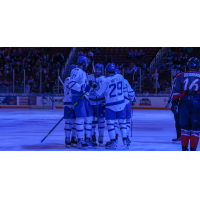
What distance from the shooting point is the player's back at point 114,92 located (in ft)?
20.4

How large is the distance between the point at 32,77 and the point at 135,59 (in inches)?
277

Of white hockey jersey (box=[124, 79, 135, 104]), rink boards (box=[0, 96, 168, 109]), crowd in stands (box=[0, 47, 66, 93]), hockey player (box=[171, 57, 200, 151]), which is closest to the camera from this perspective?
hockey player (box=[171, 57, 200, 151])

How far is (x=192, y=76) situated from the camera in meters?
5.46

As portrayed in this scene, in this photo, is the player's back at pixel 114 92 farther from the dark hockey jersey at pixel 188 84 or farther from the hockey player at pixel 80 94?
the dark hockey jersey at pixel 188 84

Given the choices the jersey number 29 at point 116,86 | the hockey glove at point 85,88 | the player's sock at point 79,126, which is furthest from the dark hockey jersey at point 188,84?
the player's sock at point 79,126

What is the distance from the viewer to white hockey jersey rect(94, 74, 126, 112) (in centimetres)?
621

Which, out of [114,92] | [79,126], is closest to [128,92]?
[114,92]

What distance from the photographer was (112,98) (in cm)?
623

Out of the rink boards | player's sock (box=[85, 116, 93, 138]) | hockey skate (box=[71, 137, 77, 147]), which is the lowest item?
the rink boards

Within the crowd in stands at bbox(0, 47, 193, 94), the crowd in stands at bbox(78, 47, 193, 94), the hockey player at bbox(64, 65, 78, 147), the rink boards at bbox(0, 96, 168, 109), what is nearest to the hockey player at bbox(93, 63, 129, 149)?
the hockey player at bbox(64, 65, 78, 147)

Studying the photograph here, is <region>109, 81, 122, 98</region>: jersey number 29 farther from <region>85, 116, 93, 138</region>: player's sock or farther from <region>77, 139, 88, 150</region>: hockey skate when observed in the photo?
<region>77, 139, 88, 150</region>: hockey skate

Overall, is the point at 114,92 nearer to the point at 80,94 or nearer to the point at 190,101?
the point at 80,94

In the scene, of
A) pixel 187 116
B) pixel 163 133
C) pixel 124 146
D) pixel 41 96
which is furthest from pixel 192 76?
pixel 41 96

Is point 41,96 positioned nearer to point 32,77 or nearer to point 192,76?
point 32,77
